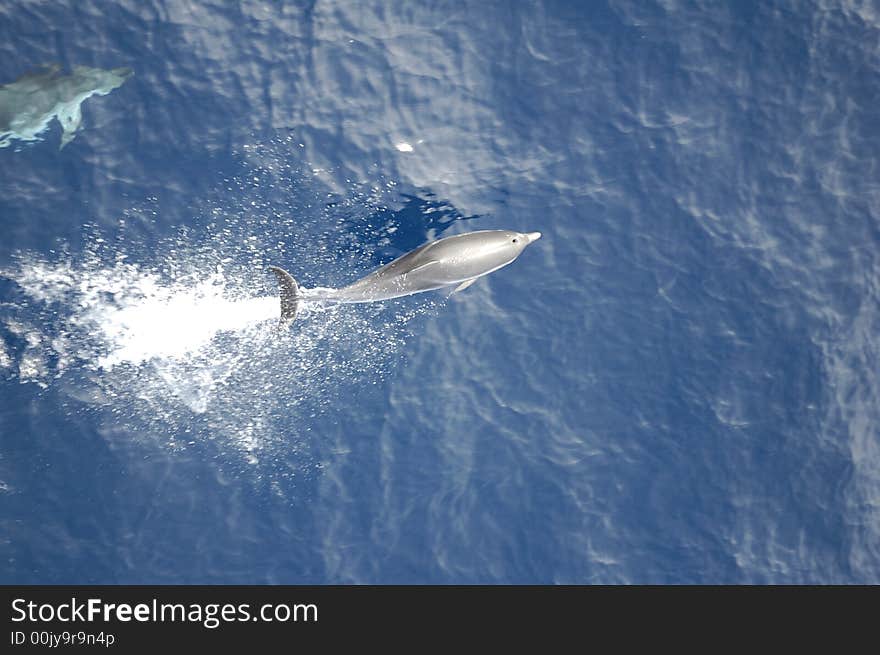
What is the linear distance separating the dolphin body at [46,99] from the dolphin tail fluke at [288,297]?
654 cm

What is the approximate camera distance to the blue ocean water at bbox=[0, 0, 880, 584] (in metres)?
15.2

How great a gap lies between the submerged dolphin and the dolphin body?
6.61 metres

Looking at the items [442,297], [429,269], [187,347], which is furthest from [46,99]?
[442,297]

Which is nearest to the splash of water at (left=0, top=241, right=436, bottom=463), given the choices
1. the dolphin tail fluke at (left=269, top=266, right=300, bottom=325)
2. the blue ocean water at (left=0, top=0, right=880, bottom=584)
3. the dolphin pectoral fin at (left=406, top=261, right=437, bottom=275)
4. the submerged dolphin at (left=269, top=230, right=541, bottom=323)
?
the blue ocean water at (left=0, top=0, right=880, bottom=584)

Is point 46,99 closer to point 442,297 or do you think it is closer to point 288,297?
point 288,297

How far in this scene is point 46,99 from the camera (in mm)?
15836

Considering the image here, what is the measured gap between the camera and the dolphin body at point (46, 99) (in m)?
15.8

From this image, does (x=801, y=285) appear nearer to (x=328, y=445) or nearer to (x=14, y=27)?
(x=328, y=445)

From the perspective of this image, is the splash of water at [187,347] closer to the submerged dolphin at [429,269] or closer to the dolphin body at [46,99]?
the submerged dolphin at [429,269]

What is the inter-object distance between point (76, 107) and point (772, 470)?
59.7 ft

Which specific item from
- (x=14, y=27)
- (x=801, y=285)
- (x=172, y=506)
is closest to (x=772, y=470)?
(x=801, y=285)

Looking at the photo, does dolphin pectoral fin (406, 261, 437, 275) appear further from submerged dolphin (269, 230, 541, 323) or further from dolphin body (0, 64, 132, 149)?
dolphin body (0, 64, 132, 149)

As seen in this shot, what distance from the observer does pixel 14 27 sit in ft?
52.4

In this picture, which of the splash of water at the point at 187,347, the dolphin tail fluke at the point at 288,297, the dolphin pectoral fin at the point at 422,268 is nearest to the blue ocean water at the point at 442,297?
the splash of water at the point at 187,347
